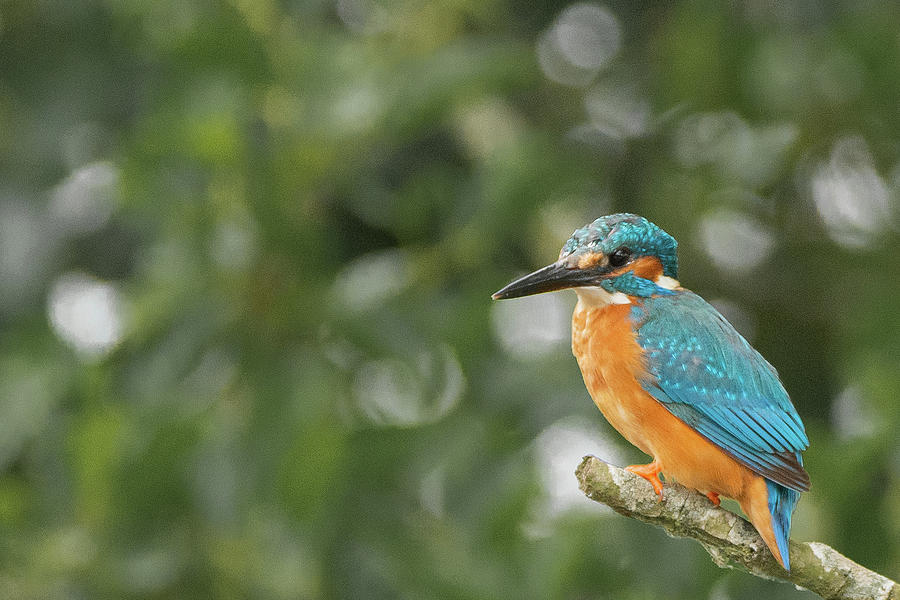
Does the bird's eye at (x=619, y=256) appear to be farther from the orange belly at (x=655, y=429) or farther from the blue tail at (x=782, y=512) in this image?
the blue tail at (x=782, y=512)

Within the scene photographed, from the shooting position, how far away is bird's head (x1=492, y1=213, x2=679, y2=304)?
2090 mm

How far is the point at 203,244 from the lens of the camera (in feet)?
14.2

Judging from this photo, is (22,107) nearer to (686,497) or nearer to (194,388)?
(194,388)

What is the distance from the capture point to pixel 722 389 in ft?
7.54

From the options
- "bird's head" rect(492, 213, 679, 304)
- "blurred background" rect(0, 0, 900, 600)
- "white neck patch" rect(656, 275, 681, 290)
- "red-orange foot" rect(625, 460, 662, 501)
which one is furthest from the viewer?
"blurred background" rect(0, 0, 900, 600)

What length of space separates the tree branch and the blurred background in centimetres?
169

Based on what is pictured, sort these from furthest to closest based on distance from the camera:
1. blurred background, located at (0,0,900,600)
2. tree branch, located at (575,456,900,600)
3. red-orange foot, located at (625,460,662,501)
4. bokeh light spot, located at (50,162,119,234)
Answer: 1. bokeh light spot, located at (50,162,119,234)
2. blurred background, located at (0,0,900,600)
3. red-orange foot, located at (625,460,662,501)
4. tree branch, located at (575,456,900,600)

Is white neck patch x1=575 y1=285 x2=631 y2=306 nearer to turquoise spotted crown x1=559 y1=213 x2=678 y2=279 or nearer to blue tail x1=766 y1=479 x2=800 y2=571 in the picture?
turquoise spotted crown x1=559 y1=213 x2=678 y2=279

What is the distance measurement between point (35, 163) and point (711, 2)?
9.47ft

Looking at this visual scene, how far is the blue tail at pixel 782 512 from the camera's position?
203cm

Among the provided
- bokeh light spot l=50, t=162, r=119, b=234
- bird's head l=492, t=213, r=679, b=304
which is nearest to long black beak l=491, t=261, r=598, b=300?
bird's head l=492, t=213, r=679, b=304

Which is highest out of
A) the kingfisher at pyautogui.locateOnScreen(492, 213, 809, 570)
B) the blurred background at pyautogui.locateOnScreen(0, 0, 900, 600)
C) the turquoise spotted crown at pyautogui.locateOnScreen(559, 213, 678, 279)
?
the turquoise spotted crown at pyautogui.locateOnScreen(559, 213, 678, 279)

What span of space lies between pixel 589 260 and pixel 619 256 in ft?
0.17

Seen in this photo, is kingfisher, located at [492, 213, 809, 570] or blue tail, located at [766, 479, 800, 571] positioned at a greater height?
kingfisher, located at [492, 213, 809, 570]
